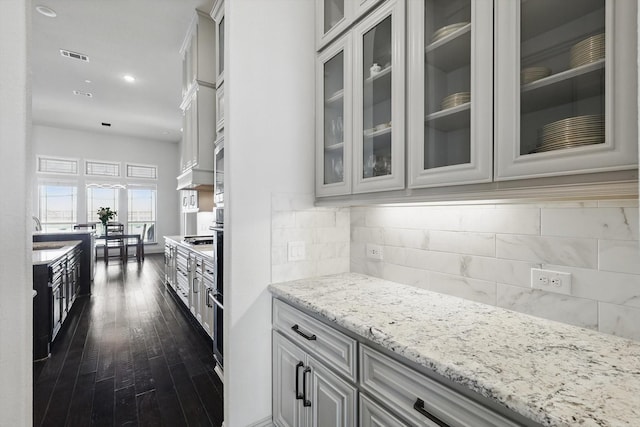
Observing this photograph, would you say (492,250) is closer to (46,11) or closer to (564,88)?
(564,88)

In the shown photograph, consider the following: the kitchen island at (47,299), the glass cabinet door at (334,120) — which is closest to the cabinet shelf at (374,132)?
the glass cabinet door at (334,120)

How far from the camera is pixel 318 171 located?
1.88 m

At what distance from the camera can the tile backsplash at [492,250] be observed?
3.41 feet

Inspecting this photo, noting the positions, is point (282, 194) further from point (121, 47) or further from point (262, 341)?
point (121, 47)

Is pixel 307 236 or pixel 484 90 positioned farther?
pixel 307 236

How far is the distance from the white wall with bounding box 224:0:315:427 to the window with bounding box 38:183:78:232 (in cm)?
873

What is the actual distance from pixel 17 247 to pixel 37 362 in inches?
87.6

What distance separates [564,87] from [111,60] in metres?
5.19

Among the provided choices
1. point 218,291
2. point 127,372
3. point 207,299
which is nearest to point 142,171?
point 207,299

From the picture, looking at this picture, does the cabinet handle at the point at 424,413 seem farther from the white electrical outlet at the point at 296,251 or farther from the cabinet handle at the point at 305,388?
the white electrical outlet at the point at 296,251

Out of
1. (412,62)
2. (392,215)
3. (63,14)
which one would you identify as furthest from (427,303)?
(63,14)

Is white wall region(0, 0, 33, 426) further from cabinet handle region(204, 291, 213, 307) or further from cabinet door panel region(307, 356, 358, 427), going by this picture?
cabinet handle region(204, 291, 213, 307)

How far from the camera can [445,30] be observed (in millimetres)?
1236

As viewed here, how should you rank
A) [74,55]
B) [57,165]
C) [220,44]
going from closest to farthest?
[220,44] < [74,55] < [57,165]
